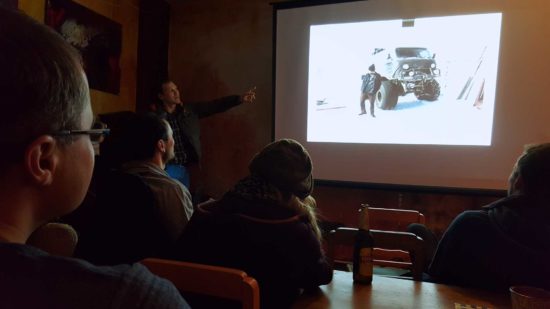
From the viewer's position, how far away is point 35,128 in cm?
45

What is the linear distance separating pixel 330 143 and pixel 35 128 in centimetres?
305

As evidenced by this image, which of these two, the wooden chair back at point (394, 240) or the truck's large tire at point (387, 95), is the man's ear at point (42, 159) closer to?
the wooden chair back at point (394, 240)

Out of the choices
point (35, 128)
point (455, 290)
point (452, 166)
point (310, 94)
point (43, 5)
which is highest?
point (43, 5)

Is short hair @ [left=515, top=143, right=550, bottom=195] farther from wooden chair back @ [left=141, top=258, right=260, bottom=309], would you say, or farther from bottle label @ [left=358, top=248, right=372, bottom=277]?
wooden chair back @ [left=141, top=258, right=260, bottom=309]

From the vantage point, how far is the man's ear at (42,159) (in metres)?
0.45

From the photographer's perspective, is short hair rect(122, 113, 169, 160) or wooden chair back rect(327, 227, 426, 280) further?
short hair rect(122, 113, 169, 160)

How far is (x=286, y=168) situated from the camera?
4.70 feet

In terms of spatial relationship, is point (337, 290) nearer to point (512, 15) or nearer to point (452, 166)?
point (452, 166)

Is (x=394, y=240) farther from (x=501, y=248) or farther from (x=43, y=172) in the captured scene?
(x=43, y=172)

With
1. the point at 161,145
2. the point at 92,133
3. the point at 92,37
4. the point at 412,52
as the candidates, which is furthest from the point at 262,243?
the point at 92,37

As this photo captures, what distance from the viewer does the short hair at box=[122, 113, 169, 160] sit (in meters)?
1.79

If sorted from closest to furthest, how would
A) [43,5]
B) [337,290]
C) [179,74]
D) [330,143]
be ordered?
[337,290] → [43,5] → [330,143] → [179,74]

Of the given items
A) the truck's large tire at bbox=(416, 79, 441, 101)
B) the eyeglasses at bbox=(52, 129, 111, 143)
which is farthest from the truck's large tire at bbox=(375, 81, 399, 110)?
the eyeglasses at bbox=(52, 129, 111, 143)

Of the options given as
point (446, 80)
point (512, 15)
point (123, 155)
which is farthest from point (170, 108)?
point (512, 15)
